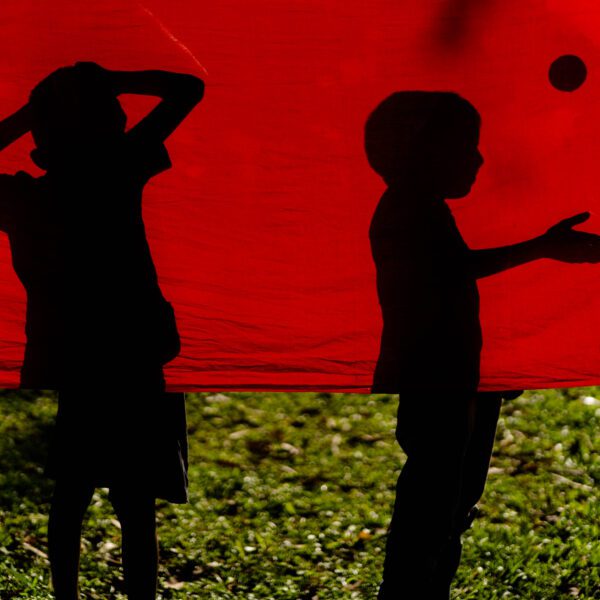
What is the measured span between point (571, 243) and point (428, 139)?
676 mm

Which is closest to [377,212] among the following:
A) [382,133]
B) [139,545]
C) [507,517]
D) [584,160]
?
[382,133]

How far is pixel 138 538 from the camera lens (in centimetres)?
465

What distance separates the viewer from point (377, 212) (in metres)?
4.61

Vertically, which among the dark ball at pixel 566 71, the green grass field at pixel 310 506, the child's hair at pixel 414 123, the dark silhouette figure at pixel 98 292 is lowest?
the green grass field at pixel 310 506

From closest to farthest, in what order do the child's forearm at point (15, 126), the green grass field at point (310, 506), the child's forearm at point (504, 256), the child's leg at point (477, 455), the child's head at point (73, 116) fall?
1. the child's head at point (73, 116)
2. the child's forearm at point (15, 126)
3. the child's forearm at point (504, 256)
4. the child's leg at point (477, 455)
5. the green grass field at point (310, 506)

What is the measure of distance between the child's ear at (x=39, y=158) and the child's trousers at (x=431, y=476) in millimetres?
1599

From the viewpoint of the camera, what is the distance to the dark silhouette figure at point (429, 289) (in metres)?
4.54

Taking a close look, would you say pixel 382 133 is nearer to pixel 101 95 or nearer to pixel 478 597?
pixel 101 95

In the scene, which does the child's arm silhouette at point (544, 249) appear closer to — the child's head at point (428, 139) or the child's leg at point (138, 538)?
the child's head at point (428, 139)

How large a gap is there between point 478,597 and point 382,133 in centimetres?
248

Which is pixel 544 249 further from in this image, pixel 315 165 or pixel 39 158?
pixel 39 158

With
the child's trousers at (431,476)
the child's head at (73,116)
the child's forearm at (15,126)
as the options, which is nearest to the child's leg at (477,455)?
the child's trousers at (431,476)

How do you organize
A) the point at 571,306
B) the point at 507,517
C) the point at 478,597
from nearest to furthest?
the point at 571,306 < the point at 478,597 < the point at 507,517

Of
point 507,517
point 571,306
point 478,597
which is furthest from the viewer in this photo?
point 507,517
